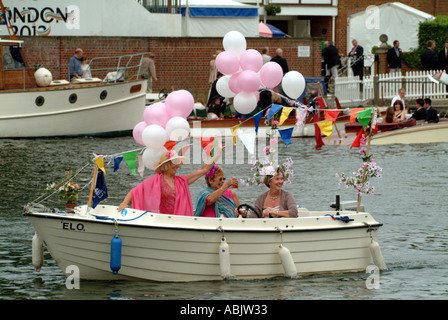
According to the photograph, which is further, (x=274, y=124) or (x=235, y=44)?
(x=235, y=44)

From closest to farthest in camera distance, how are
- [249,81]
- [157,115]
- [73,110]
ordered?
1. [157,115]
2. [249,81]
3. [73,110]

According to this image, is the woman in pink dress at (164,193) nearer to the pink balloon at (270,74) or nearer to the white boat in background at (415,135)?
the pink balloon at (270,74)

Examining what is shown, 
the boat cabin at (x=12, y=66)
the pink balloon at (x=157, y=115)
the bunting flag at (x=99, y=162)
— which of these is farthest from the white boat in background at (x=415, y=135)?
the bunting flag at (x=99, y=162)

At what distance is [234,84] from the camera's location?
14188mm

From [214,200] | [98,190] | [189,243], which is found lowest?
[189,243]

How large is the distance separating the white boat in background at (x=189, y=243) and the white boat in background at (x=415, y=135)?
14159mm

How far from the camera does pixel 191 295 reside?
11.9 m

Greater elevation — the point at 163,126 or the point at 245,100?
the point at 245,100

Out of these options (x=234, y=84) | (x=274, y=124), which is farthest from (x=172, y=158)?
(x=234, y=84)

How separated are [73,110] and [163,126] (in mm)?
16784

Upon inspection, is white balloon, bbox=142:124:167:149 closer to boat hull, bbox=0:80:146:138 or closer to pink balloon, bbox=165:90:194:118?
pink balloon, bbox=165:90:194:118

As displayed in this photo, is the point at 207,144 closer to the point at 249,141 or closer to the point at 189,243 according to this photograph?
the point at 249,141

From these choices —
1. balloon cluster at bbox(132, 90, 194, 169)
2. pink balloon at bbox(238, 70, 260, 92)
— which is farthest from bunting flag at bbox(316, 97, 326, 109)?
balloon cluster at bbox(132, 90, 194, 169)

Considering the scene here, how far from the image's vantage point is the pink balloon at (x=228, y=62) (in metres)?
14.1
